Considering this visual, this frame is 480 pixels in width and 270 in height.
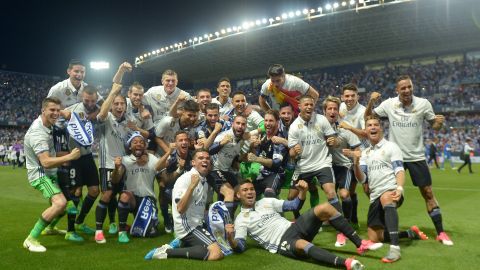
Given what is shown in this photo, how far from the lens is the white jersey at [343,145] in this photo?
7.35 meters

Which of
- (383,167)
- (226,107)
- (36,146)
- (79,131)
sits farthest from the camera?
(226,107)

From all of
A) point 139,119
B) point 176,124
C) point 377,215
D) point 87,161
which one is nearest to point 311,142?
point 377,215

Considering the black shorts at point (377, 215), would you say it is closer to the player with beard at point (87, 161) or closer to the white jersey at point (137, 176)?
the white jersey at point (137, 176)

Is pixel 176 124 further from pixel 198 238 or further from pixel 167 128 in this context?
pixel 198 238

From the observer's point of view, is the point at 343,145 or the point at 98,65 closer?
the point at 343,145

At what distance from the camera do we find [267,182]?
6.91 metres

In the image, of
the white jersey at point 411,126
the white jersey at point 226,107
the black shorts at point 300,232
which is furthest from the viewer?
the white jersey at point 226,107

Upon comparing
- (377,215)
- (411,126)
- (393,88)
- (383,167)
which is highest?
(393,88)

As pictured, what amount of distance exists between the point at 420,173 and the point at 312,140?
1.76 metres

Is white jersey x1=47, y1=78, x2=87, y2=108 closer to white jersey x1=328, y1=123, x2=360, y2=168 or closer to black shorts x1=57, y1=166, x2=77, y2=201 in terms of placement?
black shorts x1=57, y1=166, x2=77, y2=201

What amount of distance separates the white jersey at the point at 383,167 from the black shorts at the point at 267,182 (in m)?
1.53

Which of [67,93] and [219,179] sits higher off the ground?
[67,93]

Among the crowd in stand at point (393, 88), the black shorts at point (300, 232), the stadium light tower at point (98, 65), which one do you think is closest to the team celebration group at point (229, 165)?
the black shorts at point (300, 232)

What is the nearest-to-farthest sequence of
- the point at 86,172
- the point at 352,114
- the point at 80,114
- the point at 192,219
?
the point at 192,219 < the point at 80,114 < the point at 86,172 < the point at 352,114
